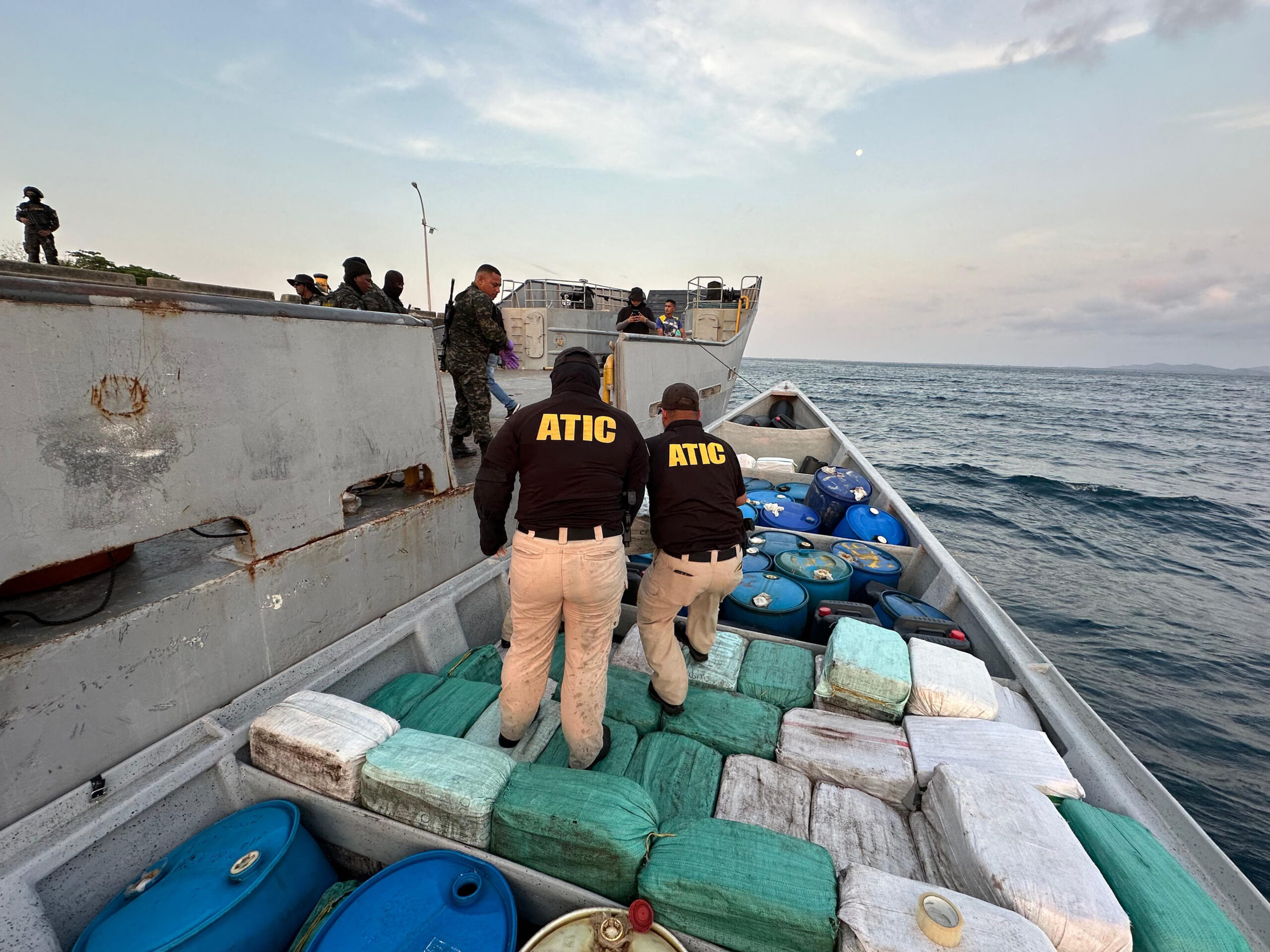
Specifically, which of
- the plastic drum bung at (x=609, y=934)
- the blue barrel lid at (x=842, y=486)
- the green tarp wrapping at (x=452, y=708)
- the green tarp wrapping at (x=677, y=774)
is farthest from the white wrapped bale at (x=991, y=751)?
the blue barrel lid at (x=842, y=486)

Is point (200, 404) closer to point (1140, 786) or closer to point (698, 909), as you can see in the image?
point (698, 909)

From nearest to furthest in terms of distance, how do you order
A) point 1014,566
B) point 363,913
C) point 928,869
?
point 363,913, point 928,869, point 1014,566

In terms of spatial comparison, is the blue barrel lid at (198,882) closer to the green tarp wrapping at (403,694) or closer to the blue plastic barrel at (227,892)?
the blue plastic barrel at (227,892)

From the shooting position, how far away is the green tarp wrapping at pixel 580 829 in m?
1.77

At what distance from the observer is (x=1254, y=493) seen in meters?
15.1

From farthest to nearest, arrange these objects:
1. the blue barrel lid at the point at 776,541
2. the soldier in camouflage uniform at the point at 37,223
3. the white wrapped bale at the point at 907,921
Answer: the soldier in camouflage uniform at the point at 37,223
the blue barrel lid at the point at 776,541
the white wrapped bale at the point at 907,921

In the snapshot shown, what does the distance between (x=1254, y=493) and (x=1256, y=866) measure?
1827 centimetres

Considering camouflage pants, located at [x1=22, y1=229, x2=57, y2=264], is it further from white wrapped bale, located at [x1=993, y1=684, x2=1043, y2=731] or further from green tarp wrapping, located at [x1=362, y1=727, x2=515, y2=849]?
white wrapped bale, located at [x1=993, y1=684, x2=1043, y2=731]

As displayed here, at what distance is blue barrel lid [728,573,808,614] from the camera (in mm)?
3771

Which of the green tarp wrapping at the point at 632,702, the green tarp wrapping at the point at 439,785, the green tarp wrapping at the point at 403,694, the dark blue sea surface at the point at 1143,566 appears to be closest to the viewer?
the green tarp wrapping at the point at 439,785

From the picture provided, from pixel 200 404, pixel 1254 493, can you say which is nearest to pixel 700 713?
pixel 200 404

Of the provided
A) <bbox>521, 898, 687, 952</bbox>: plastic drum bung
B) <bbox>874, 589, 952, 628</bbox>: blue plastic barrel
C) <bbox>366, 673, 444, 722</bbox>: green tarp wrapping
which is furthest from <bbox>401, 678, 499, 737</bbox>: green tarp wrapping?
<bbox>874, 589, 952, 628</bbox>: blue plastic barrel

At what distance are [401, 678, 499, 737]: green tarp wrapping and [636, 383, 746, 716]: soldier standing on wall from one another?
0.98 metres

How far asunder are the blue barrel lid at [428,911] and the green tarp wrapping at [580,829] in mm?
146
